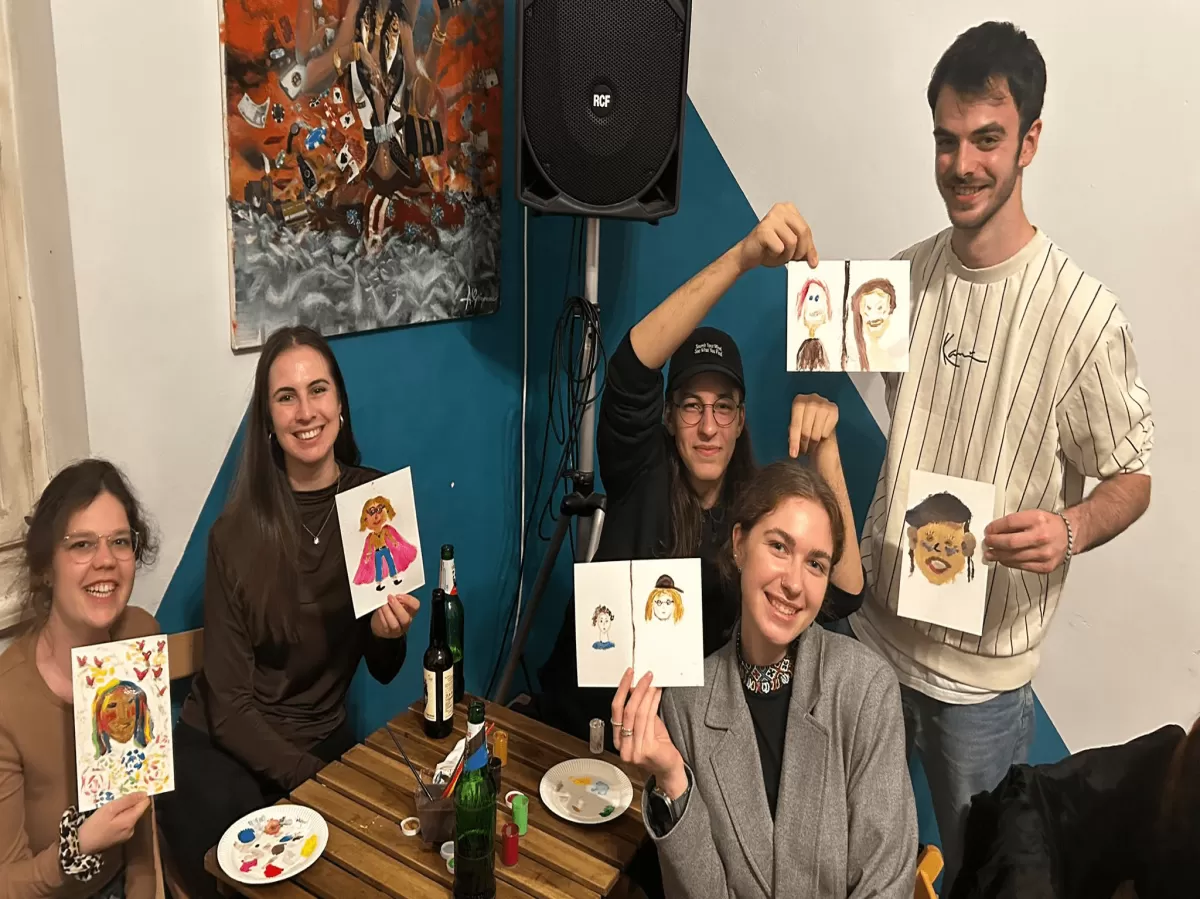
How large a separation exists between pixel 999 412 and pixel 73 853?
1.69m

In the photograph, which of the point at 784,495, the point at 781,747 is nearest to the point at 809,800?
the point at 781,747

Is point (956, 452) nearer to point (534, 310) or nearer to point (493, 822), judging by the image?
point (493, 822)

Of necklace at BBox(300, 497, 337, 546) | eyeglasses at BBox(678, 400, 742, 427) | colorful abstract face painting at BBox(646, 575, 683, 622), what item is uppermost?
eyeglasses at BBox(678, 400, 742, 427)

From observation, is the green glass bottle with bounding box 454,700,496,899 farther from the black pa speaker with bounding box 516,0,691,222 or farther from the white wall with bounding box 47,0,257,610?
the black pa speaker with bounding box 516,0,691,222

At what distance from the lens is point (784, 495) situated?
4.63 feet

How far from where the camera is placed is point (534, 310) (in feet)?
8.39

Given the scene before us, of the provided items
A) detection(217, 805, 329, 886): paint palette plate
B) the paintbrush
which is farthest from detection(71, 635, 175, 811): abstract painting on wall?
the paintbrush

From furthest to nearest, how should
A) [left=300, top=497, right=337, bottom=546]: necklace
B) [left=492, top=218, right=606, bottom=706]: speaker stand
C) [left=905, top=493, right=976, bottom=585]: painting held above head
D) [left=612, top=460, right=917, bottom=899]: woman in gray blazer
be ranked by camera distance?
[left=492, top=218, right=606, bottom=706]: speaker stand < [left=300, top=497, right=337, bottom=546]: necklace < [left=905, top=493, right=976, bottom=585]: painting held above head < [left=612, top=460, right=917, bottom=899]: woman in gray blazer

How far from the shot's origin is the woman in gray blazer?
1313 millimetres

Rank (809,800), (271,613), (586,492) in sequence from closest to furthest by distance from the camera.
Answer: (809,800), (271,613), (586,492)

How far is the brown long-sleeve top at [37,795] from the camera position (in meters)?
1.28

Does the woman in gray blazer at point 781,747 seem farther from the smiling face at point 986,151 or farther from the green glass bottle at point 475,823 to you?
the smiling face at point 986,151

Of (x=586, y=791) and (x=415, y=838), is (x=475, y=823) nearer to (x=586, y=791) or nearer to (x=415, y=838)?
(x=415, y=838)

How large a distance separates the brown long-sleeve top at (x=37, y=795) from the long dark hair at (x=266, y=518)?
0.39 metres
